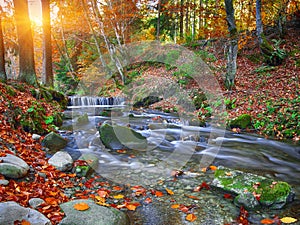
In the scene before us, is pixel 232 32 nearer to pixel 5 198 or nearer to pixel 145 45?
pixel 5 198

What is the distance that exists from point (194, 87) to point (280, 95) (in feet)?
17.5

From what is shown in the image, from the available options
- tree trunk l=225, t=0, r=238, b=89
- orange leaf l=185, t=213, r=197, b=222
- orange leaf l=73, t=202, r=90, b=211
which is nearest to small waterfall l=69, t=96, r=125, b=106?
tree trunk l=225, t=0, r=238, b=89

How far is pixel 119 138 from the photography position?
626cm

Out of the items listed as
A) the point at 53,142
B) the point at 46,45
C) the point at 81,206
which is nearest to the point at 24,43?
the point at 46,45

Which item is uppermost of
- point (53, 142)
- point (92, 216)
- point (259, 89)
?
point (259, 89)

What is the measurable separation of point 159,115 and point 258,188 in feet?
29.4

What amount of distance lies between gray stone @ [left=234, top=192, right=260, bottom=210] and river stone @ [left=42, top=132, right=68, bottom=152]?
14.3 feet

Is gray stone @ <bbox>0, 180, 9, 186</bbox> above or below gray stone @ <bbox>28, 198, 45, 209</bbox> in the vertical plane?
above

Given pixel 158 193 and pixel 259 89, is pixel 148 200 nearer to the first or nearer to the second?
pixel 158 193

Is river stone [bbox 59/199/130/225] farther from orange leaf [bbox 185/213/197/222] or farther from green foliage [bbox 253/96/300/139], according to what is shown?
green foliage [bbox 253/96/300/139]

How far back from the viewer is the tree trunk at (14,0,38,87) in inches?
344

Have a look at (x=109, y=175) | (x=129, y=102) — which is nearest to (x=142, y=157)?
(x=109, y=175)

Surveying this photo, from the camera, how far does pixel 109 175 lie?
4527 mm

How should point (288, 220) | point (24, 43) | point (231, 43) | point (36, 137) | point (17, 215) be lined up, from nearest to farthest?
1. point (17, 215)
2. point (288, 220)
3. point (36, 137)
4. point (24, 43)
5. point (231, 43)
